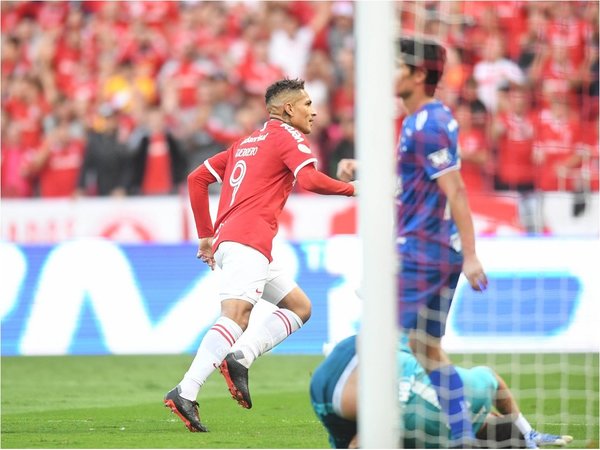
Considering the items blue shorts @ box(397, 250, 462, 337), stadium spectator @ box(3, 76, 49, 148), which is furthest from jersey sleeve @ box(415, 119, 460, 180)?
stadium spectator @ box(3, 76, 49, 148)

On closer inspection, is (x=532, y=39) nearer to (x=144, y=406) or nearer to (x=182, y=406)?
(x=144, y=406)

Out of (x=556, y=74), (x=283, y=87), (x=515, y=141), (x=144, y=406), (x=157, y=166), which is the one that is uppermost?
(x=283, y=87)

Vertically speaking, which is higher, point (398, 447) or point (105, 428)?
point (398, 447)

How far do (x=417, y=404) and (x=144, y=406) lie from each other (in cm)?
324

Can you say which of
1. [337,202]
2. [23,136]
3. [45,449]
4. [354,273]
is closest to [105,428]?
[45,449]

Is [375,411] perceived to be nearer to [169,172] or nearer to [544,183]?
[544,183]

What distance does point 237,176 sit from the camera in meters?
7.39

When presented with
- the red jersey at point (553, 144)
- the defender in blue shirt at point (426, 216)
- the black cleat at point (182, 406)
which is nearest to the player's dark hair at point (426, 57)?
the defender in blue shirt at point (426, 216)

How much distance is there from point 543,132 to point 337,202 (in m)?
2.31

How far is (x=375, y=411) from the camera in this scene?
205 inches

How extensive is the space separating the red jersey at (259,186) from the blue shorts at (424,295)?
144 cm

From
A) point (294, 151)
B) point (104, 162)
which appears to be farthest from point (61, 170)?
point (294, 151)

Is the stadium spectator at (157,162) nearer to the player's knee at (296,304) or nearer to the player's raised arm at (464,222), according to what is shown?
the player's knee at (296,304)

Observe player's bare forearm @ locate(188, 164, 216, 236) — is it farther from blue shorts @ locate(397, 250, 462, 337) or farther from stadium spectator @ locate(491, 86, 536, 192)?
stadium spectator @ locate(491, 86, 536, 192)
